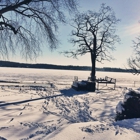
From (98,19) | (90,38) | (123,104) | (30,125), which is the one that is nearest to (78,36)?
(90,38)

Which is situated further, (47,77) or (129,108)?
(47,77)

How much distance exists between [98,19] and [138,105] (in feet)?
64.6

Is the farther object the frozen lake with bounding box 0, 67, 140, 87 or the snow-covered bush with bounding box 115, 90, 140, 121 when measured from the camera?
the frozen lake with bounding box 0, 67, 140, 87

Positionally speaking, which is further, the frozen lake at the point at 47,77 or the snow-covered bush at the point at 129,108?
the frozen lake at the point at 47,77

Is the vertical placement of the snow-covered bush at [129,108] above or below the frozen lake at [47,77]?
above

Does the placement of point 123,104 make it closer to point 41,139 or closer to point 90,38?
point 41,139

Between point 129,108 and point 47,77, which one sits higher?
point 129,108

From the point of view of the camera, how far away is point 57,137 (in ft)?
12.7

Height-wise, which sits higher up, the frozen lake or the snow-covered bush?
the snow-covered bush

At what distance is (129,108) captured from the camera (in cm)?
700

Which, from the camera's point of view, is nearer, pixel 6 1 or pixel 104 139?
pixel 104 139

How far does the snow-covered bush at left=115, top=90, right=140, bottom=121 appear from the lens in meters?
6.90

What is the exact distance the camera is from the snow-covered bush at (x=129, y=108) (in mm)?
6898

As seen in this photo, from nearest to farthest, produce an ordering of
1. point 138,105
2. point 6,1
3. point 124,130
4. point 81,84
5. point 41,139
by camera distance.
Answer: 1. point 41,139
2. point 124,130
3. point 138,105
4. point 6,1
5. point 81,84
